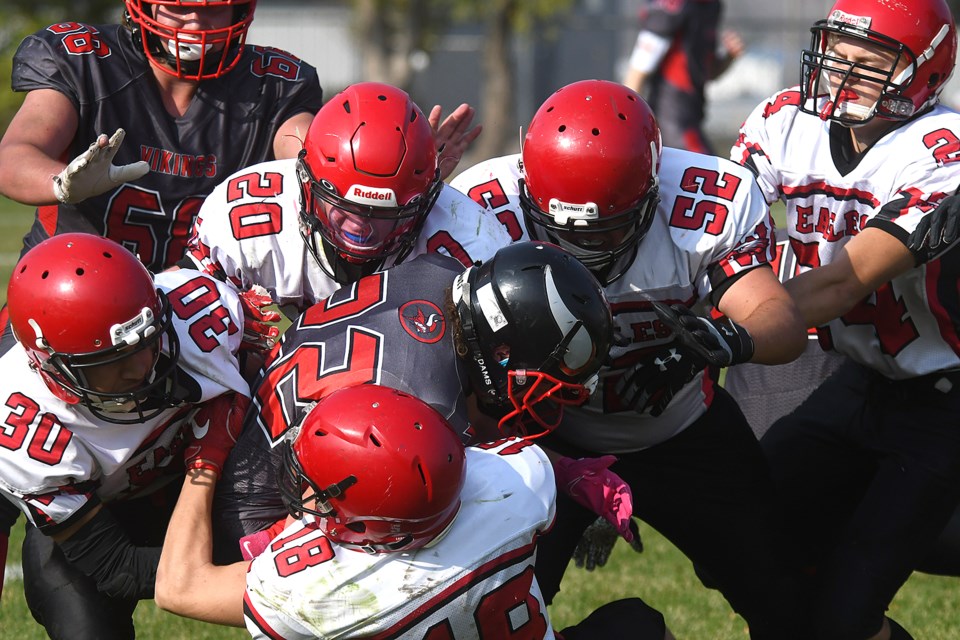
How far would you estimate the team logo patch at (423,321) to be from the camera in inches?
117

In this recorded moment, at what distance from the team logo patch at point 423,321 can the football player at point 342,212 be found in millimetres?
357

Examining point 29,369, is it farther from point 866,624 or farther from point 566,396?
point 866,624

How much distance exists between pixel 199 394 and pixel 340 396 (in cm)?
58

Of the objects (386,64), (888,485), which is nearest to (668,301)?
(888,485)

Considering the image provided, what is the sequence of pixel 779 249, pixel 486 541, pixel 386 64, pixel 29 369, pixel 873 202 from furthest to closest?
pixel 386 64 < pixel 779 249 < pixel 873 202 < pixel 29 369 < pixel 486 541

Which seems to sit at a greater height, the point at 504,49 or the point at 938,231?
the point at 938,231

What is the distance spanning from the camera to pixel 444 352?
2.99 m

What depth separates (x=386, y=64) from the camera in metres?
22.0

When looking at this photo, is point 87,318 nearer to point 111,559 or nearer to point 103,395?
point 103,395

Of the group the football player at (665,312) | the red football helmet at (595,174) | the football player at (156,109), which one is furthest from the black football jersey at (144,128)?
the red football helmet at (595,174)

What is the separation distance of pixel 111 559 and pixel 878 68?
8.12 ft

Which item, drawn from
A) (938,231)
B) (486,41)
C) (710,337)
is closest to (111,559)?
(710,337)

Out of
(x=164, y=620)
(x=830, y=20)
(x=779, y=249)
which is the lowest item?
(x=164, y=620)

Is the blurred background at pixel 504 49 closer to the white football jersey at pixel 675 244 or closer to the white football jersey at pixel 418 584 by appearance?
the white football jersey at pixel 675 244
